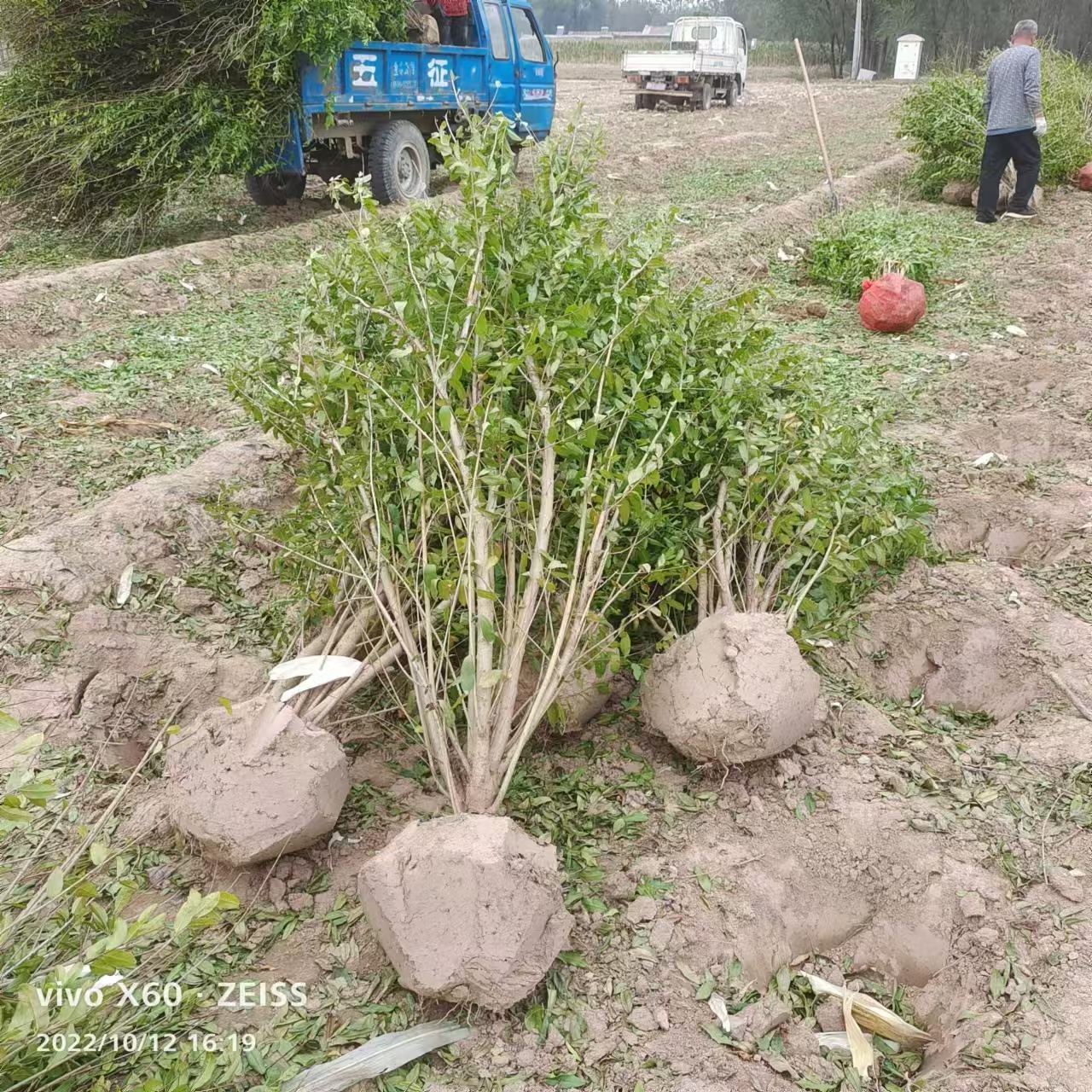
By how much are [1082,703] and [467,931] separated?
6.89 feet

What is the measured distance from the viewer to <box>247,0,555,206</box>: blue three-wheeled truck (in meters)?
8.60

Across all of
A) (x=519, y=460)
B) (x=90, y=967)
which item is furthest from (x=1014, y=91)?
(x=90, y=967)

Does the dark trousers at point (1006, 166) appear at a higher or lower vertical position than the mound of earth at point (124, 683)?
higher

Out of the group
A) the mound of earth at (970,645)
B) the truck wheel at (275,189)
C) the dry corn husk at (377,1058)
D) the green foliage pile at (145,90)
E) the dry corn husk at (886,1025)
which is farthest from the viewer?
the truck wheel at (275,189)

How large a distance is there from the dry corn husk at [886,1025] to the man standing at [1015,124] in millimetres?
9391

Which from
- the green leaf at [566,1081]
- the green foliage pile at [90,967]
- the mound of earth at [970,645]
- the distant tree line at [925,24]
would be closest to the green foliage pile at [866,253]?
the mound of earth at [970,645]

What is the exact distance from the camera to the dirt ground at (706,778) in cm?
212

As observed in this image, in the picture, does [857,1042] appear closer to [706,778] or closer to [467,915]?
[706,778]

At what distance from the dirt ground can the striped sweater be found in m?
5.06

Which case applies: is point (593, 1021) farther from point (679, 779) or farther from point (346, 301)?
point (346, 301)

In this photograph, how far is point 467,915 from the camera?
6.57ft

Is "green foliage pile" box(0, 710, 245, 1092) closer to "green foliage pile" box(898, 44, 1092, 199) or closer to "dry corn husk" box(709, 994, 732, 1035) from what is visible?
"dry corn husk" box(709, 994, 732, 1035)

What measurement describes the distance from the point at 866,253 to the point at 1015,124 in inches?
128

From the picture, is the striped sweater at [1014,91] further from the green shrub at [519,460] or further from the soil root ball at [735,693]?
the soil root ball at [735,693]
